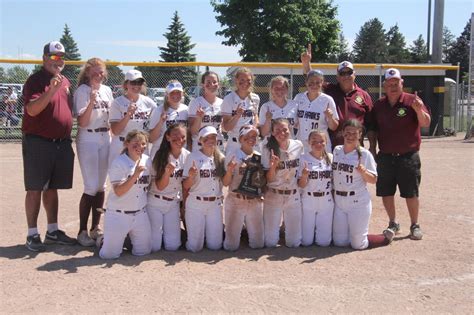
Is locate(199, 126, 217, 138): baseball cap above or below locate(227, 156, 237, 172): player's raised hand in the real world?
above

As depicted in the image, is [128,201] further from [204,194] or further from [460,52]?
[460,52]

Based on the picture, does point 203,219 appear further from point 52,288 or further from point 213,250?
point 52,288

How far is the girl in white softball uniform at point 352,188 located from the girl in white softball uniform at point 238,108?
1063mm

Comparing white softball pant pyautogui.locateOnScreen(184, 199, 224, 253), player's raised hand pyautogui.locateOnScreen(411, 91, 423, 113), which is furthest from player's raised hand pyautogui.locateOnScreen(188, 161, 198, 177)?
player's raised hand pyautogui.locateOnScreen(411, 91, 423, 113)

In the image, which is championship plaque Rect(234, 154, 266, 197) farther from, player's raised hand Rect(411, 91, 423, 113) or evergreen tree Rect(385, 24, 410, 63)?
evergreen tree Rect(385, 24, 410, 63)

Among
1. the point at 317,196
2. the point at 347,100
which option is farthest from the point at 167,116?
the point at 347,100

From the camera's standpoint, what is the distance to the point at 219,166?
488 cm

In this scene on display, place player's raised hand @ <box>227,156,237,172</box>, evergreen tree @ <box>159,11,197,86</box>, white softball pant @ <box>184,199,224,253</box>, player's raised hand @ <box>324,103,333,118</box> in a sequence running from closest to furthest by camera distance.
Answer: player's raised hand @ <box>227,156,237,172</box>
white softball pant @ <box>184,199,224,253</box>
player's raised hand @ <box>324,103,333,118</box>
evergreen tree @ <box>159,11,197,86</box>

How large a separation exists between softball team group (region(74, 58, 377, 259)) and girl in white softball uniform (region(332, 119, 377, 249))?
0.04ft

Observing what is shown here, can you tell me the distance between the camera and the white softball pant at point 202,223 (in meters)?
4.85

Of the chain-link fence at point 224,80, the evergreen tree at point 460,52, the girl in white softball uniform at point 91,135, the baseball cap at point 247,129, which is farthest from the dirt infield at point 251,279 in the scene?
the evergreen tree at point 460,52

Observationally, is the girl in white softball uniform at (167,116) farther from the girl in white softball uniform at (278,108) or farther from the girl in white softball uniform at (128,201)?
the girl in white softball uniform at (278,108)

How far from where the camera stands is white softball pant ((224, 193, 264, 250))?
4.87 meters

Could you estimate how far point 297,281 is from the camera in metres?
3.97
